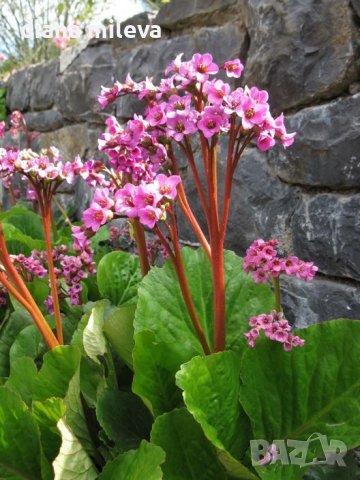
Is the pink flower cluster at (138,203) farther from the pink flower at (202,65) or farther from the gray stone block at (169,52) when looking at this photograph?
the gray stone block at (169,52)

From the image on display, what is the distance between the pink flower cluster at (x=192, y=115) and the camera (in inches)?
37.1

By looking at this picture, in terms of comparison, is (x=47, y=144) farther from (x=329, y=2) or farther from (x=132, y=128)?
(x=132, y=128)

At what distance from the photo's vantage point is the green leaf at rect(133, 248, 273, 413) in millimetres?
1044

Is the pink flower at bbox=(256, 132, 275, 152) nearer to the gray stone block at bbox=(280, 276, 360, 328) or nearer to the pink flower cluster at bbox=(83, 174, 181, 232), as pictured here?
the pink flower cluster at bbox=(83, 174, 181, 232)

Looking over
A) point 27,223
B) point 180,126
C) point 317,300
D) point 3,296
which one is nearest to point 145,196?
point 180,126

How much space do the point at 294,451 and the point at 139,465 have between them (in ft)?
0.94

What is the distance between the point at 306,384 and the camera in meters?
1.05

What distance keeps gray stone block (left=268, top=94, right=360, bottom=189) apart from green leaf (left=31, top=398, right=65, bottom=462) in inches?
33.2

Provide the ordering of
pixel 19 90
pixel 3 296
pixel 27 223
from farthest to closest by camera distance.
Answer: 1. pixel 19 90
2. pixel 27 223
3. pixel 3 296

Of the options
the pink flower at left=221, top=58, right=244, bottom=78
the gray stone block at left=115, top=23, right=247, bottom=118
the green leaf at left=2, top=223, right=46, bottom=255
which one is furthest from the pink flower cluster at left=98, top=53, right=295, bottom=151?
the green leaf at left=2, top=223, right=46, bottom=255

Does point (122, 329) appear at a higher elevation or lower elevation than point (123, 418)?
higher

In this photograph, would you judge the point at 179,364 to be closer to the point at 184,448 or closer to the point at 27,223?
the point at 184,448

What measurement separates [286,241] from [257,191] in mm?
182

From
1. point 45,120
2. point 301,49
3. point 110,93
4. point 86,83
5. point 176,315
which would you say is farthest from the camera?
point 45,120
